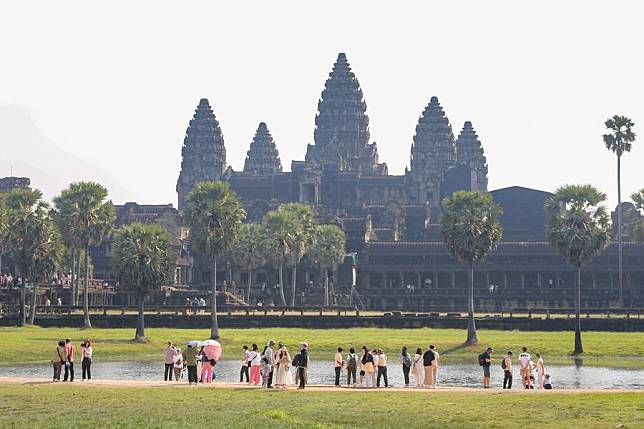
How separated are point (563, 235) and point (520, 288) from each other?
7851 cm

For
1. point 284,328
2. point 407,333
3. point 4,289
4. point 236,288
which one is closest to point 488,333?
point 407,333

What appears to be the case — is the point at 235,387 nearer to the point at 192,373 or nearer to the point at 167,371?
the point at 192,373

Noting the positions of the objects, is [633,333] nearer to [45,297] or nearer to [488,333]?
[488,333]

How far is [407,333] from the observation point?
117 meters

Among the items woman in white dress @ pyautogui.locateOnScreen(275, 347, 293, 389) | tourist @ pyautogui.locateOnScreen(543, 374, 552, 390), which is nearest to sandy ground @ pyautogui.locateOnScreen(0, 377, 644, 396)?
woman in white dress @ pyautogui.locateOnScreen(275, 347, 293, 389)

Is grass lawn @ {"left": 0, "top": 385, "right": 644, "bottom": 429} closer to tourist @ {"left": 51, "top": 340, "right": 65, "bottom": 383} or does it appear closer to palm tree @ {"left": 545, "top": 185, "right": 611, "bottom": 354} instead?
tourist @ {"left": 51, "top": 340, "right": 65, "bottom": 383}

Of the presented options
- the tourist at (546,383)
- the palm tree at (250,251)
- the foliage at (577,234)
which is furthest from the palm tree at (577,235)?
the palm tree at (250,251)

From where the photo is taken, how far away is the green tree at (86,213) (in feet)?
423

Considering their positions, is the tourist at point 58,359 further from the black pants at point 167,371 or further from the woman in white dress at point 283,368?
the woman in white dress at point 283,368

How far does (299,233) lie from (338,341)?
183 ft

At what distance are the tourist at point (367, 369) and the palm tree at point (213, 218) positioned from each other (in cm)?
5210

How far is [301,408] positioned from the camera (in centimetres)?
5547

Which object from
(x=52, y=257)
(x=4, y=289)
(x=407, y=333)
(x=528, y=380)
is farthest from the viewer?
(x=4, y=289)

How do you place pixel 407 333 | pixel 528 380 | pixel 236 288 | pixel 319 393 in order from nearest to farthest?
pixel 319 393
pixel 528 380
pixel 407 333
pixel 236 288
